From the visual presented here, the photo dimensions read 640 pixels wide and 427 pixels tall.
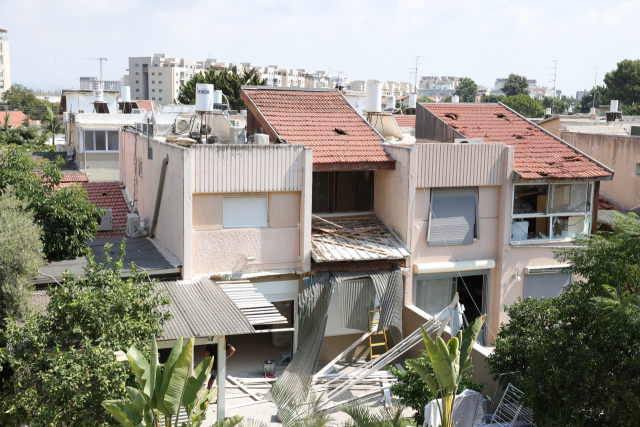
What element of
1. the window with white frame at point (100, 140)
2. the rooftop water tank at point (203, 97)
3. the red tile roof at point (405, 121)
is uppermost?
the rooftop water tank at point (203, 97)

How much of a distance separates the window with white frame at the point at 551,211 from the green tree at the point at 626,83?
241ft

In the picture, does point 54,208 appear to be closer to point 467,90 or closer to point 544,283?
point 544,283

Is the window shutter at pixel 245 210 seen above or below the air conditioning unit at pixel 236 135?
below

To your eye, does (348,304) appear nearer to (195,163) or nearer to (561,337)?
(195,163)

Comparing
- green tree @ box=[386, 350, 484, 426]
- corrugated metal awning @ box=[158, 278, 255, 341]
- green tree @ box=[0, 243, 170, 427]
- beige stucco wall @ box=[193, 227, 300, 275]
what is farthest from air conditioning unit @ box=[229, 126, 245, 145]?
green tree @ box=[386, 350, 484, 426]

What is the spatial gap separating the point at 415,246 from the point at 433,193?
67.4 inches

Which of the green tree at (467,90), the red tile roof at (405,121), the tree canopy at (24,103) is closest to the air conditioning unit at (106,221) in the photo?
the red tile roof at (405,121)

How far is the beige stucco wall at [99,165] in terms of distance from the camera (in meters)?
32.4

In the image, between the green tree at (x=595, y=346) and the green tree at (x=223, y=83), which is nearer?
the green tree at (x=595, y=346)

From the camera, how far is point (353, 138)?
19.3 metres

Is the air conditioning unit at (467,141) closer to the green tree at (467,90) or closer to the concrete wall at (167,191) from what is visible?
the concrete wall at (167,191)

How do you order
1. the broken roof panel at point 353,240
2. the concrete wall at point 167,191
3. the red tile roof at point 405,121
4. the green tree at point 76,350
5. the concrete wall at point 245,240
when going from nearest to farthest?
the green tree at point 76,350, the concrete wall at point 167,191, the concrete wall at point 245,240, the broken roof panel at point 353,240, the red tile roof at point 405,121

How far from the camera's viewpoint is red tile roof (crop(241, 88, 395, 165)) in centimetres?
1844

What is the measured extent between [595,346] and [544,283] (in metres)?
9.64
